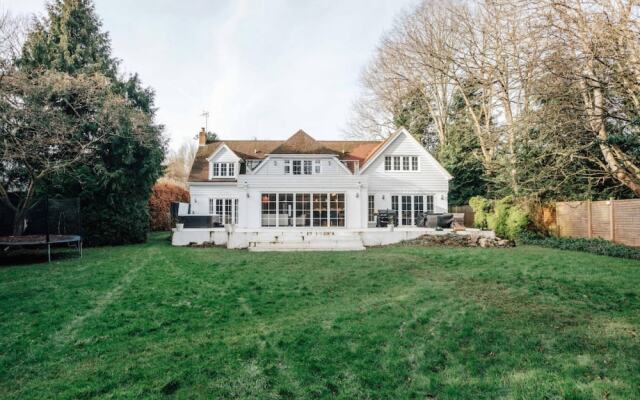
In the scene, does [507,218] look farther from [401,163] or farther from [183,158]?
[183,158]

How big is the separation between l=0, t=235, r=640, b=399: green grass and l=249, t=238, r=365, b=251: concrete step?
5326 mm

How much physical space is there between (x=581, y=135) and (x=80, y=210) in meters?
21.0

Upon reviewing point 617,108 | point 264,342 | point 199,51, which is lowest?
point 264,342

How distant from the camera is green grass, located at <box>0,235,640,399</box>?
351cm

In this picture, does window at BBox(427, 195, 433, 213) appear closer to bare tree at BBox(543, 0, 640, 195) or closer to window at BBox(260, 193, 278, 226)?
window at BBox(260, 193, 278, 226)

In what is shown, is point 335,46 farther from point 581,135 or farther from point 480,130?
point 480,130

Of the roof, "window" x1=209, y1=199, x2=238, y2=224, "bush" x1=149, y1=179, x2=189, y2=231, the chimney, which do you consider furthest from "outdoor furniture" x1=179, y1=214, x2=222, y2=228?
the chimney

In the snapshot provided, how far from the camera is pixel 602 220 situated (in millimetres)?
13820

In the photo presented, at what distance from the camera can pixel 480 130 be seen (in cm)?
2188

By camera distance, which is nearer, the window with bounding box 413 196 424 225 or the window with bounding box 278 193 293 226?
the window with bounding box 278 193 293 226

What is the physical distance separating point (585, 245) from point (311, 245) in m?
10.5

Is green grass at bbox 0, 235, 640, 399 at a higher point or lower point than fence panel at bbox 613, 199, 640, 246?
lower

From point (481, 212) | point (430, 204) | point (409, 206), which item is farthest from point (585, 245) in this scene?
point (409, 206)

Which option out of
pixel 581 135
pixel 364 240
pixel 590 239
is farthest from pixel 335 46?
pixel 590 239
